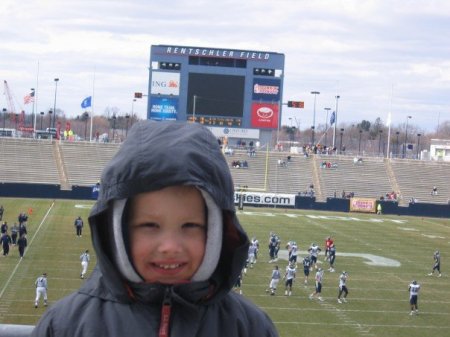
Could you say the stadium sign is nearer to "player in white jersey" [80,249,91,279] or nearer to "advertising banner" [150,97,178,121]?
"advertising banner" [150,97,178,121]

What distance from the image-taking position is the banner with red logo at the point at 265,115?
199 ft

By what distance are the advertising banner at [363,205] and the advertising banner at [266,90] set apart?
925 centimetres

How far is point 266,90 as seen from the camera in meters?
61.2

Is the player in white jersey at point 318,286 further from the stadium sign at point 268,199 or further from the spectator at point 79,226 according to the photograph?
the stadium sign at point 268,199

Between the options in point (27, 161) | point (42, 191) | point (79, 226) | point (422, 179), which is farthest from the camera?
point (422, 179)

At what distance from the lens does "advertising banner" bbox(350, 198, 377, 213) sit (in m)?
56.7

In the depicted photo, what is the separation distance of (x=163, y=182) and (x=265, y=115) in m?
59.4

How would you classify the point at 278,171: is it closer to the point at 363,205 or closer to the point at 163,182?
the point at 363,205

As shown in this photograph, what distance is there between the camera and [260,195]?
2196 inches

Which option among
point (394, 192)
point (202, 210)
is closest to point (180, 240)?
point (202, 210)

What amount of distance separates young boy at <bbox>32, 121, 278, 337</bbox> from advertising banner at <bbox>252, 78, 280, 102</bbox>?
58278 millimetres

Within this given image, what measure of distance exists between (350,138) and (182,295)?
146091mm

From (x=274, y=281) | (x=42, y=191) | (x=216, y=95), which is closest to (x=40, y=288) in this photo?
(x=274, y=281)

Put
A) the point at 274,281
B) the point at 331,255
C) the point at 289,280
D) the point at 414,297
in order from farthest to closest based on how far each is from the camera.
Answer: the point at 331,255, the point at 289,280, the point at 274,281, the point at 414,297
